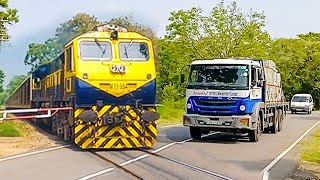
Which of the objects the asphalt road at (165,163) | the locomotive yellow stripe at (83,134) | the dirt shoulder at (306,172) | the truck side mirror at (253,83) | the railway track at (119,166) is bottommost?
the dirt shoulder at (306,172)

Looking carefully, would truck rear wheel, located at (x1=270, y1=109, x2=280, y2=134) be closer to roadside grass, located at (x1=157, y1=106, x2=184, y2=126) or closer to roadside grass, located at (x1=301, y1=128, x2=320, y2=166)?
roadside grass, located at (x1=301, y1=128, x2=320, y2=166)

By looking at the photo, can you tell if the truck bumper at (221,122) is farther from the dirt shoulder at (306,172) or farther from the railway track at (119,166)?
the railway track at (119,166)

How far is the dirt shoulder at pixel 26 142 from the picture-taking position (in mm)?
16516

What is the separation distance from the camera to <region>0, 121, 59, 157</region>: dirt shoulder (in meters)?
16.5

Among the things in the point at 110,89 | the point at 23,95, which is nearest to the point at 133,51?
the point at 110,89

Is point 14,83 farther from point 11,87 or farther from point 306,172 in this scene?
point 306,172

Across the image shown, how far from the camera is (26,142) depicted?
62.2 ft

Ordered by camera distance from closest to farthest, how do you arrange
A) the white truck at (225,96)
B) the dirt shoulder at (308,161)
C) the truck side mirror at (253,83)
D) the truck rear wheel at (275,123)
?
the dirt shoulder at (308,161) < the white truck at (225,96) < the truck side mirror at (253,83) < the truck rear wheel at (275,123)

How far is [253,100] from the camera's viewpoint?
64.1ft

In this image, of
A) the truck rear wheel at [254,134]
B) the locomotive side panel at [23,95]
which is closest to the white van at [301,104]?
the locomotive side panel at [23,95]

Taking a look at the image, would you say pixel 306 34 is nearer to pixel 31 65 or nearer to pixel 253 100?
pixel 31 65

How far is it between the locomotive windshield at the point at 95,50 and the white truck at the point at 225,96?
4141mm

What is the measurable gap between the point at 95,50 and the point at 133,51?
3.69 feet

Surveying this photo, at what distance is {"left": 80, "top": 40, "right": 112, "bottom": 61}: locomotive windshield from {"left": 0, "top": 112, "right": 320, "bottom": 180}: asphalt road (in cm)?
271
